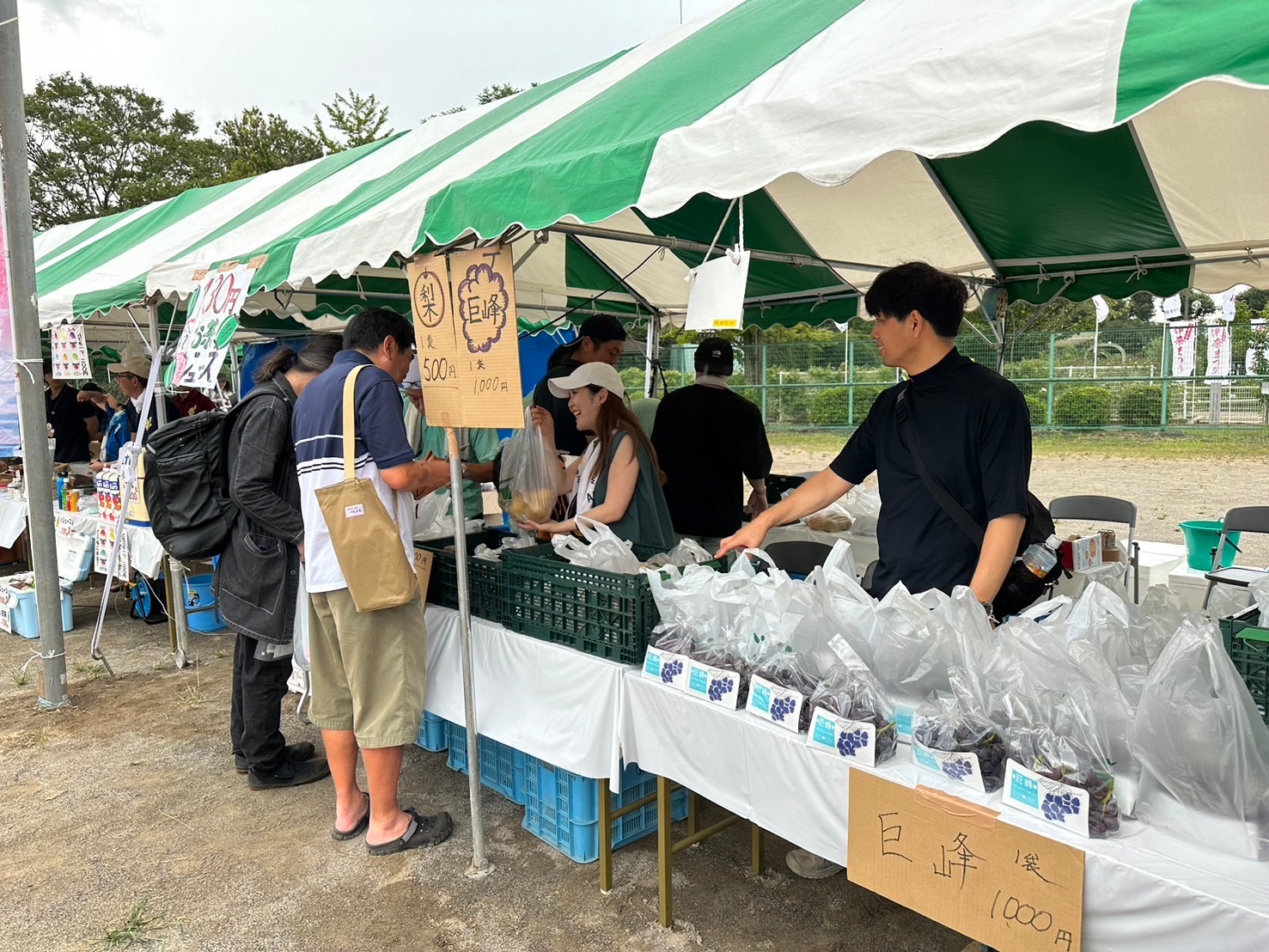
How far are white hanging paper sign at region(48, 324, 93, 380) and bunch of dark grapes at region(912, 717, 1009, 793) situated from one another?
4.97m

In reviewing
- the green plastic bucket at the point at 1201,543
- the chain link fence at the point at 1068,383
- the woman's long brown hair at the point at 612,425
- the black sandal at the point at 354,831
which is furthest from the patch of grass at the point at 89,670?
the chain link fence at the point at 1068,383

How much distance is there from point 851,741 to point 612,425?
1537mm

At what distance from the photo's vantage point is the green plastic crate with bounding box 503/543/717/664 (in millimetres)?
2262

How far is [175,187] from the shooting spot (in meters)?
25.3

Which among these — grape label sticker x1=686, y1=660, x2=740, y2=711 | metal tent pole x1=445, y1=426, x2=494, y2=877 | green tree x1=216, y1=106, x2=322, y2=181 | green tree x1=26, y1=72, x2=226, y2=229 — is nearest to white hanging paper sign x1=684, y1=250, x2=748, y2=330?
grape label sticker x1=686, y1=660, x2=740, y2=711

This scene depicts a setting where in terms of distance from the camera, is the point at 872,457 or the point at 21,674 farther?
the point at 21,674

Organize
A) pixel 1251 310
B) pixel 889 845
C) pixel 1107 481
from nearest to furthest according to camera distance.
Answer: pixel 889 845 → pixel 1107 481 → pixel 1251 310

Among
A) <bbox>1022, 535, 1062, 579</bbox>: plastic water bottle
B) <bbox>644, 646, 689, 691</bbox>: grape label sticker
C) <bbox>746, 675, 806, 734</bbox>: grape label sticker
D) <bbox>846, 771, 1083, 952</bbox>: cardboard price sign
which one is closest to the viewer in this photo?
<bbox>846, 771, 1083, 952</bbox>: cardboard price sign

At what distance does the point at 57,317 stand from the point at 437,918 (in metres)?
4.21

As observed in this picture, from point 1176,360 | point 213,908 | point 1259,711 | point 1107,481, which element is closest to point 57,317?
point 213,908

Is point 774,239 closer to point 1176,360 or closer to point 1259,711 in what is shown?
point 1259,711

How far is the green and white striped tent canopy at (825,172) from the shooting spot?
1.52 metres

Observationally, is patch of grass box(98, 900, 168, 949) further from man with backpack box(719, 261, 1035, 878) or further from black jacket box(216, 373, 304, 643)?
man with backpack box(719, 261, 1035, 878)

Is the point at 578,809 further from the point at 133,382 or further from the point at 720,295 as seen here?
the point at 133,382
